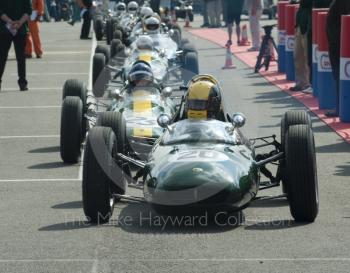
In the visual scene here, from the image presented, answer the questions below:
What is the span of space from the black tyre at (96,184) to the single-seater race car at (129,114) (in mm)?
1877

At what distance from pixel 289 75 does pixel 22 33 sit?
→ 586 cm

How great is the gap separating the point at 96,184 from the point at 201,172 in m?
0.96

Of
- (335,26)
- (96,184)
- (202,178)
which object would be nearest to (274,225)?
(202,178)

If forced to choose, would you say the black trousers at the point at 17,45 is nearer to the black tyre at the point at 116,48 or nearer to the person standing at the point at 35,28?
the black tyre at the point at 116,48

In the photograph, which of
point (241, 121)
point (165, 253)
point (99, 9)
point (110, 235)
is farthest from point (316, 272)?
point (99, 9)

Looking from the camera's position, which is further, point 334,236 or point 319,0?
point 319,0

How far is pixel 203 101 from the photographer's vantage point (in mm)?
13102

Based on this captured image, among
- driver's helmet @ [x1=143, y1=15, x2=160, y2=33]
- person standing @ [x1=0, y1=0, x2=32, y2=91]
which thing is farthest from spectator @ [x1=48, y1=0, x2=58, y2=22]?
person standing @ [x1=0, y1=0, x2=32, y2=91]

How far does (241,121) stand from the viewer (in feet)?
42.7

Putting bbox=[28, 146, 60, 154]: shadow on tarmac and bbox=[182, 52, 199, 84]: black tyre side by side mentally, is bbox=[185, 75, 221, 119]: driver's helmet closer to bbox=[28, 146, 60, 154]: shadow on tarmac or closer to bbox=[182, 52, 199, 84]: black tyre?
bbox=[28, 146, 60, 154]: shadow on tarmac

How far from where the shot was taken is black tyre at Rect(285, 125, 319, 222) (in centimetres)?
1172

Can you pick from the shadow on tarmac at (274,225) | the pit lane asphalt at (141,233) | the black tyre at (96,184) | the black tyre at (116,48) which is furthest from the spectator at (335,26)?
the black tyre at (96,184)

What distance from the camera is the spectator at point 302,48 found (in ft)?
78.5

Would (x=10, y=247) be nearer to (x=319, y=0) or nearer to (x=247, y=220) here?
(x=247, y=220)
